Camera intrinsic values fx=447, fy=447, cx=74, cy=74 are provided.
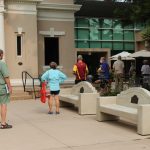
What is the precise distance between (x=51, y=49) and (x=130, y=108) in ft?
48.6

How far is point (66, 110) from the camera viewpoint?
579 inches

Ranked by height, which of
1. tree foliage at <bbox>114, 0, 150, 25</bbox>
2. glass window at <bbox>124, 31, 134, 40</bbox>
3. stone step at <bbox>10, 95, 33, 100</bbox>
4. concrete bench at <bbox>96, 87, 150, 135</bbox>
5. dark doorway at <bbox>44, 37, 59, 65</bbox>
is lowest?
stone step at <bbox>10, 95, 33, 100</bbox>

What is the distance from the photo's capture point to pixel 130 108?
35.7 ft

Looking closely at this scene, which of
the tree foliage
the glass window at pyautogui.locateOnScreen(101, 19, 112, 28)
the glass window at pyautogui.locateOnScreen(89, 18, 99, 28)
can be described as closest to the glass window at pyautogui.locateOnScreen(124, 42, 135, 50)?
the glass window at pyautogui.locateOnScreen(101, 19, 112, 28)

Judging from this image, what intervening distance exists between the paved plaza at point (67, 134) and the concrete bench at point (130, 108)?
0.82 feet

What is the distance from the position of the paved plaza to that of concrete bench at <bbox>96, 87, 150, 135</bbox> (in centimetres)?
25

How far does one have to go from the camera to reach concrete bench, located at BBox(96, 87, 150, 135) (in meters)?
9.67

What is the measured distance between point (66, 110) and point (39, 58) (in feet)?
33.6

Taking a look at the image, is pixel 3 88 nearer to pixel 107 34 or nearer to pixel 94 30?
pixel 94 30

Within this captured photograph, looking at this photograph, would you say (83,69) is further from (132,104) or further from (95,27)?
(95,27)

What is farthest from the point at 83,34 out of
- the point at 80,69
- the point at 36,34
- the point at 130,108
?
the point at 130,108

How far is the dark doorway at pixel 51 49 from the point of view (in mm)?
25109

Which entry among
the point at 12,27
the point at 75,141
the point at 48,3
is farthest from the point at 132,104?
the point at 48,3

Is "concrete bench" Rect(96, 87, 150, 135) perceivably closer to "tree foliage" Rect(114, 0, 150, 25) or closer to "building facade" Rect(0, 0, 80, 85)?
"tree foliage" Rect(114, 0, 150, 25)
